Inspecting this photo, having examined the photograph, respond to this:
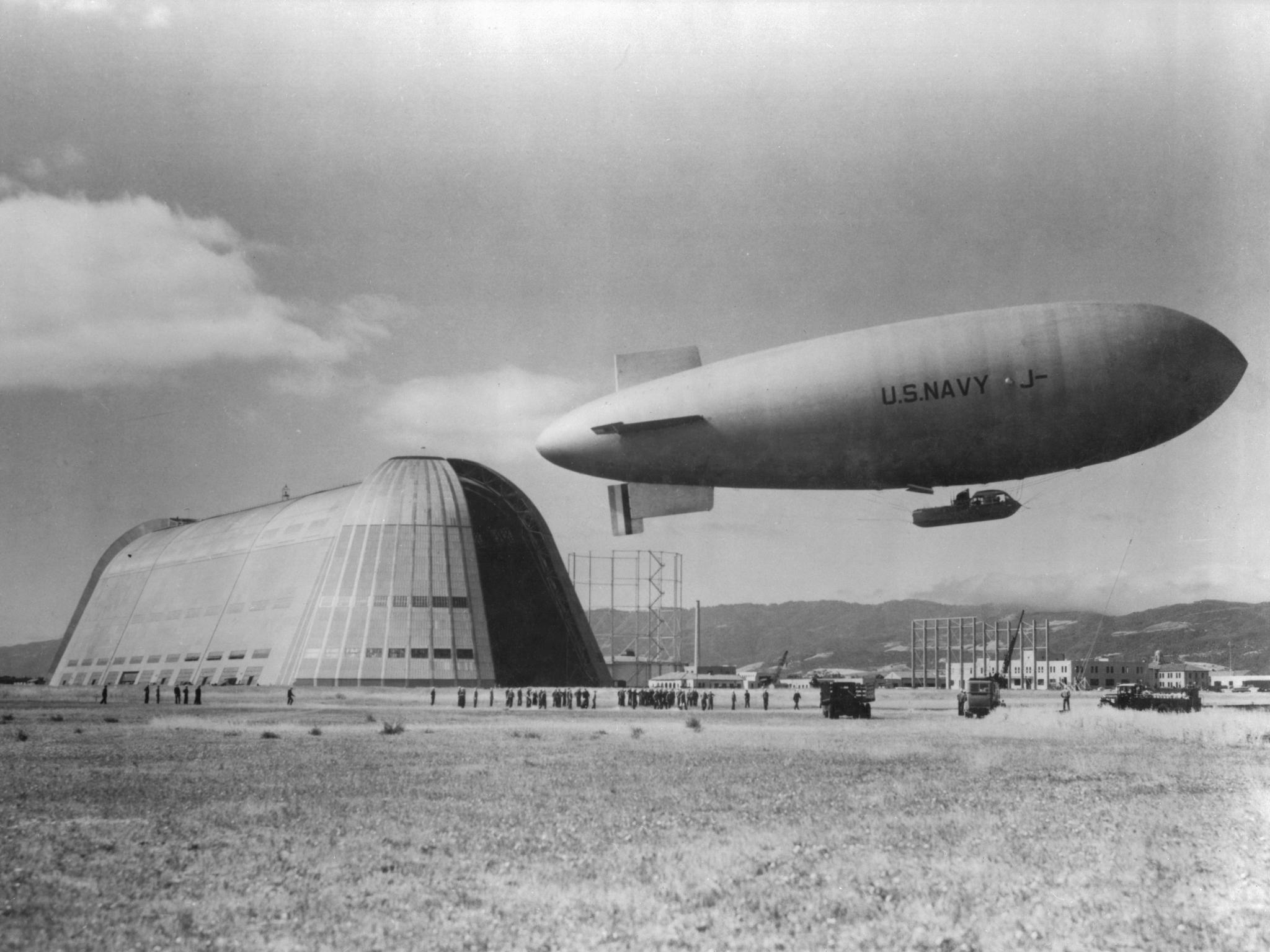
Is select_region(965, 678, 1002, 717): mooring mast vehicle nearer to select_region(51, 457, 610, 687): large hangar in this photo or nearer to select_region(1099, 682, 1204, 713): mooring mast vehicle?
select_region(1099, 682, 1204, 713): mooring mast vehicle

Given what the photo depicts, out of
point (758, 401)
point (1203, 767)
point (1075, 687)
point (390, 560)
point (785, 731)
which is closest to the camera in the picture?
point (758, 401)

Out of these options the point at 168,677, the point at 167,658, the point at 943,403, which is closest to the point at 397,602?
the point at 168,677

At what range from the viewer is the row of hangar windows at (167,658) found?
270 feet

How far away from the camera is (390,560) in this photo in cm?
8300

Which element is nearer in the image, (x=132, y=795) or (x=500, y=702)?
(x=132, y=795)

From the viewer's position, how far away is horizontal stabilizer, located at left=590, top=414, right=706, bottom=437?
23328 millimetres

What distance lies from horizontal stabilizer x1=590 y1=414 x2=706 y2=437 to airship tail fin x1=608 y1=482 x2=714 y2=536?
1.68m

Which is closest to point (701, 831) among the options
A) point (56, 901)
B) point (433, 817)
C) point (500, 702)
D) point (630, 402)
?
point (433, 817)

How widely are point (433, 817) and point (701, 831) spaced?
4650mm

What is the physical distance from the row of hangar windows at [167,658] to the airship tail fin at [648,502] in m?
63.5

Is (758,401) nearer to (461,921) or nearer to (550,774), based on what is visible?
(550,774)

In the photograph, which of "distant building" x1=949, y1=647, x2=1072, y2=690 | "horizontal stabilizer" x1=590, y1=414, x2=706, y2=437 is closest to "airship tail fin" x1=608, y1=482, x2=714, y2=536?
"horizontal stabilizer" x1=590, y1=414, x2=706, y2=437

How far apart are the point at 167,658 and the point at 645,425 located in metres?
80.8

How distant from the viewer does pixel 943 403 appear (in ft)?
70.2
